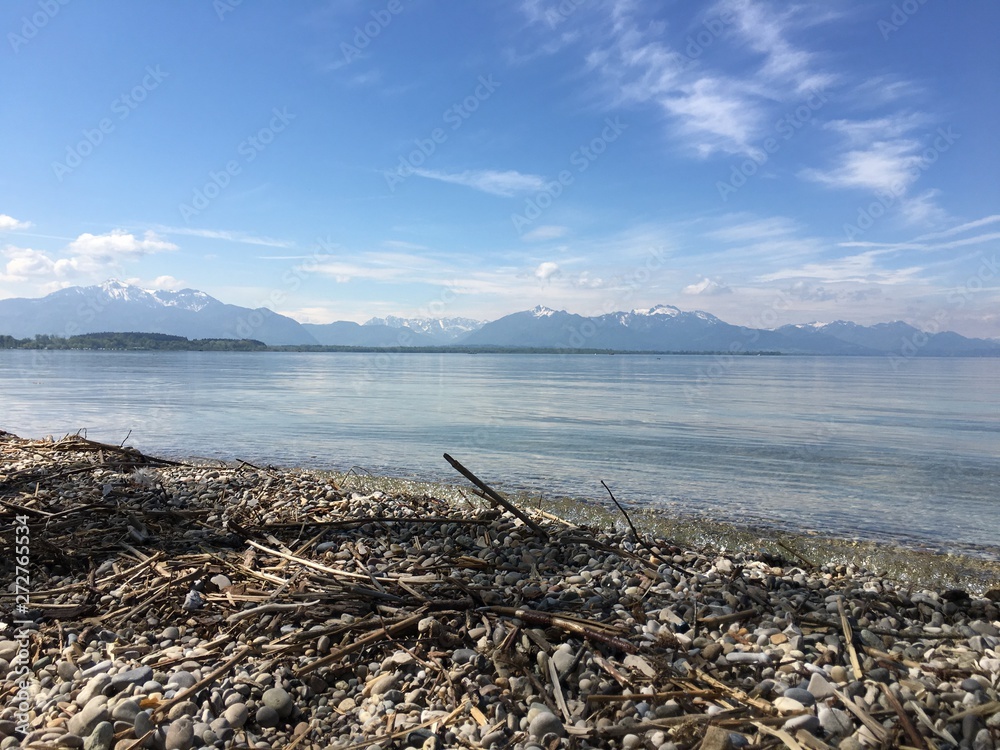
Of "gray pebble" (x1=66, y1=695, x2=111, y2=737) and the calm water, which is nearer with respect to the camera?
"gray pebble" (x1=66, y1=695, x2=111, y2=737)

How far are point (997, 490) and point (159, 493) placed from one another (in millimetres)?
17346

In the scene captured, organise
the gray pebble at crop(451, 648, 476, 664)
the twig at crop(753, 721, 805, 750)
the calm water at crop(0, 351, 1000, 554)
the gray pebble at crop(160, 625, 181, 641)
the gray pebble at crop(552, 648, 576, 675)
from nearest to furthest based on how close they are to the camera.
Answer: the twig at crop(753, 721, 805, 750) < the gray pebble at crop(552, 648, 576, 675) < the gray pebble at crop(451, 648, 476, 664) < the gray pebble at crop(160, 625, 181, 641) < the calm water at crop(0, 351, 1000, 554)

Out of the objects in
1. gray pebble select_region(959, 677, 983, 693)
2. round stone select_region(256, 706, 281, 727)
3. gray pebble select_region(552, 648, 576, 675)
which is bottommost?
round stone select_region(256, 706, 281, 727)

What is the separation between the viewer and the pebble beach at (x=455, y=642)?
12.6ft

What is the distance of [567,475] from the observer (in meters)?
15.0

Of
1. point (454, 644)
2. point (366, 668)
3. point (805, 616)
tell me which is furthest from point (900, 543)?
point (366, 668)

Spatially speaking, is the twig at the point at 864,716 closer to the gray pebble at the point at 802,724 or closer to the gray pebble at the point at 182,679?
the gray pebble at the point at 802,724

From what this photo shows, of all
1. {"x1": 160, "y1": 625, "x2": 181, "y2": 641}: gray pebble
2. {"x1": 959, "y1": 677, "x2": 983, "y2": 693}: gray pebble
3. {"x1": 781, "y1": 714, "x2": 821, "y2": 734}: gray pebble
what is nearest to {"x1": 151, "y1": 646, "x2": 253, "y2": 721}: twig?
{"x1": 160, "y1": 625, "x2": 181, "y2": 641}: gray pebble

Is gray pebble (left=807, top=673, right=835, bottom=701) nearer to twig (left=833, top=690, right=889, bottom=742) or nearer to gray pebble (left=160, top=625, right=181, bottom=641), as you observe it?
twig (left=833, top=690, right=889, bottom=742)

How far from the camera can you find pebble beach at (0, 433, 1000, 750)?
3855mm

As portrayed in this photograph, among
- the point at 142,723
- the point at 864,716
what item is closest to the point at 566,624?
the point at 864,716

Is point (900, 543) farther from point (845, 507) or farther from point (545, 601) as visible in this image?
point (545, 601)

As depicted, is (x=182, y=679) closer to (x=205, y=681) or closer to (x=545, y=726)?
(x=205, y=681)

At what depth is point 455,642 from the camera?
16.0 feet
